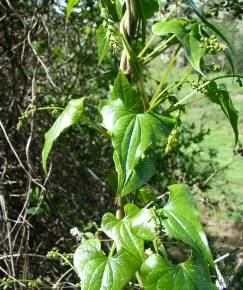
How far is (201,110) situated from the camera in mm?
6000

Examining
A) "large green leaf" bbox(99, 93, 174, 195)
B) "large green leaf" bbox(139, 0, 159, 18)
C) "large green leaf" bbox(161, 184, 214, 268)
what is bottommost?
"large green leaf" bbox(161, 184, 214, 268)

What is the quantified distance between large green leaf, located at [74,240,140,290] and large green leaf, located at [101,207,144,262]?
0.07 feet

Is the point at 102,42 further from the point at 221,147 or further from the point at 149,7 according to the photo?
the point at 221,147

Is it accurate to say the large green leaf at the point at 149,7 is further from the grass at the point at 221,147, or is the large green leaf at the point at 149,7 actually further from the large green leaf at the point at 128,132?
the grass at the point at 221,147

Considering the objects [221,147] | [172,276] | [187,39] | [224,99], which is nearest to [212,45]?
[187,39]

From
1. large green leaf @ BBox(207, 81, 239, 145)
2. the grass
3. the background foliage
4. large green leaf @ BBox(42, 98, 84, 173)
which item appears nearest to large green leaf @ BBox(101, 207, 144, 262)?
large green leaf @ BBox(42, 98, 84, 173)

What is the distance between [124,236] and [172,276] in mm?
104

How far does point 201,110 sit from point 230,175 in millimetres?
2138

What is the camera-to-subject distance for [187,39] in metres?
0.82

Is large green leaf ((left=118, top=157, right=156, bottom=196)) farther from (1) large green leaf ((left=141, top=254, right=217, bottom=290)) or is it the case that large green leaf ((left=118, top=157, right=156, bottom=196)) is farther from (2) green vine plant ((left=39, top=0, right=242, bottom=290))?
(1) large green leaf ((left=141, top=254, right=217, bottom=290))

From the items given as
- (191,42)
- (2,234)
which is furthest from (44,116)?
(191,42)

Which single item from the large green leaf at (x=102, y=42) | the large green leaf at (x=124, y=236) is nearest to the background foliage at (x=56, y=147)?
the large green leaf at (x=102, y=42)

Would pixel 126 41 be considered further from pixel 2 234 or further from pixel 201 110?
pixel 201 110

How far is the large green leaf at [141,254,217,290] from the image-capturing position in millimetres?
857
